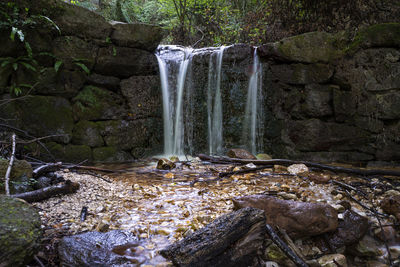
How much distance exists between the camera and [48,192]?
2.77m

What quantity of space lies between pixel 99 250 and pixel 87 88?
5664 mm

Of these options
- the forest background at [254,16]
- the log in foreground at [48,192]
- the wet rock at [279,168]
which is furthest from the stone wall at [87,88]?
the wet rock at [279,168]

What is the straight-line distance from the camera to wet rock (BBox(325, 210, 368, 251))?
7.80 ft

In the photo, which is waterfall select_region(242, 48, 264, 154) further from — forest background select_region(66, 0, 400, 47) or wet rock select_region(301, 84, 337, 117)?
forest background select_region(66, 0, 400, 47)

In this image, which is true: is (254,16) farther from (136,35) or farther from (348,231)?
(348,231)

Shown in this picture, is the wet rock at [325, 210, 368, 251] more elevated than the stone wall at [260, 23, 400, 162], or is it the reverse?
the stone wall at [260, 23, 400, 162]

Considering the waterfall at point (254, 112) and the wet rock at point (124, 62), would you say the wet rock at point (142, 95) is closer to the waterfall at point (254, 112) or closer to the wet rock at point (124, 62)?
the wet rock at point (124, 62)

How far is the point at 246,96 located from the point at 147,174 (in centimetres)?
396

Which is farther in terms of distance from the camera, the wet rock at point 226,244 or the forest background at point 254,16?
the forest background at point 254,16

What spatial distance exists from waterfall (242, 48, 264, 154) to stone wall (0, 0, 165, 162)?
8.76ft

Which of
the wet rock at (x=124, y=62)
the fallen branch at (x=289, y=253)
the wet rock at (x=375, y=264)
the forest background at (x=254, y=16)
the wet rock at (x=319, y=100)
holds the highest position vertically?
the forest background at (x=254, y=16)

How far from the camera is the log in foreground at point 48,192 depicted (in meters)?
2.61

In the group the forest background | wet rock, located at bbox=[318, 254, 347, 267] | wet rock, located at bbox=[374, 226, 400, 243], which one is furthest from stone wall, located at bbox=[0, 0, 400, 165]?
wet rock, located at bbox=[318, 254, 347, 267]

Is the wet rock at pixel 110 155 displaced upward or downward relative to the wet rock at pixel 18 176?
downward
